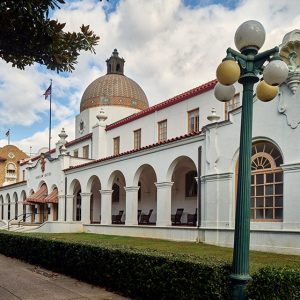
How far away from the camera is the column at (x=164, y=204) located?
21.5m

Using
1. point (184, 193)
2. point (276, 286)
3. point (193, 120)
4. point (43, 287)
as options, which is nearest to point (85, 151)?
point (184, 193)

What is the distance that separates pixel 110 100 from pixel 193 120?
1535 centimetres

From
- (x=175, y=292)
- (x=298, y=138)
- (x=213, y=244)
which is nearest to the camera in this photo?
(x=175, y=292)

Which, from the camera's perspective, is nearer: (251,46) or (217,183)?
(251,46)

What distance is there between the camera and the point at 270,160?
15758 millimetres

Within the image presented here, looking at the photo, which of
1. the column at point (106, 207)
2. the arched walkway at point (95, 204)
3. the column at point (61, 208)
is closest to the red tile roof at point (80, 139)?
the arched walkway at point (95, 204)

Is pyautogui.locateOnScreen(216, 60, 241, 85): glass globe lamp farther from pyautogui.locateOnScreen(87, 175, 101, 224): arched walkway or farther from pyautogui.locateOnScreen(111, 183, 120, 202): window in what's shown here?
pyautogui.locateOnScreen(87, 175, 101, 224): arched walkway

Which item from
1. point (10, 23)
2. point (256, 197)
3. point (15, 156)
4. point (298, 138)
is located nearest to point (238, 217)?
point (10, 23)

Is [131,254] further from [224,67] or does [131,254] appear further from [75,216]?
[75,216]

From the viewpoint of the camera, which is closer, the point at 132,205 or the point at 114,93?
the point at 132,205

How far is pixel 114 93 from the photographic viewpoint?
38.9 m

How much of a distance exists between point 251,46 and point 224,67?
77cm

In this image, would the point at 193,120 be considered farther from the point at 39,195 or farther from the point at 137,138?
the point at 39,195

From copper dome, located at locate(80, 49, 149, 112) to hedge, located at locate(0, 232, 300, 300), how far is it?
25338 millimetres
